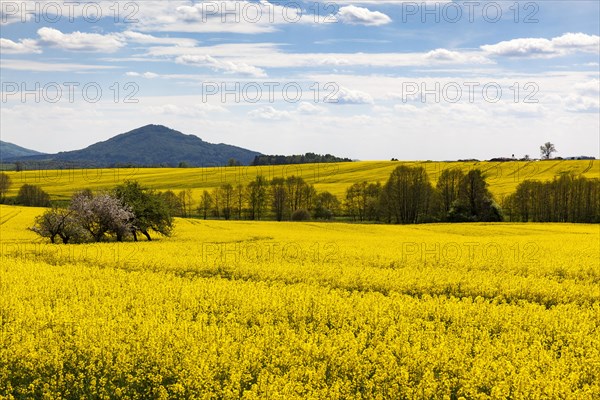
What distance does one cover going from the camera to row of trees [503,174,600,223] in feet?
227

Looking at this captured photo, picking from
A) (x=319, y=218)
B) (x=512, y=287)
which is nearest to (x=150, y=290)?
(x=512, y=287)

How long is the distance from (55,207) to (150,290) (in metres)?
21.5

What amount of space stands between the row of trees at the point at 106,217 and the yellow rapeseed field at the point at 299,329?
10.5 m

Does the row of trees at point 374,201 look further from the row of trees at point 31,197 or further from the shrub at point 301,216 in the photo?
the row of trees at point 31,197

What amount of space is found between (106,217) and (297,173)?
88052mm

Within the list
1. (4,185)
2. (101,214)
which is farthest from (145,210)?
(4,185)

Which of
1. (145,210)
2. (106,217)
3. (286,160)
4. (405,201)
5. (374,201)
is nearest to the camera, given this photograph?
(106,217)

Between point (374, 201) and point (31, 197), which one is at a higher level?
point (31, 197)

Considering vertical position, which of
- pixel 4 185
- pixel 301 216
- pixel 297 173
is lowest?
pixel 301 216

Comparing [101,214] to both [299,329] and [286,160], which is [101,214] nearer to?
[299,329]

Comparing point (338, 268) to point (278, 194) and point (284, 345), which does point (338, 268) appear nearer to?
point (284, 345)

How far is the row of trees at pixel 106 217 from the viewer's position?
34.9 meters

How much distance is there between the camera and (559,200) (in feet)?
230

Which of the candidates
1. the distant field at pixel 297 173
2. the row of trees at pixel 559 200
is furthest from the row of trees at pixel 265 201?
the row of trees at pixel 559 200
